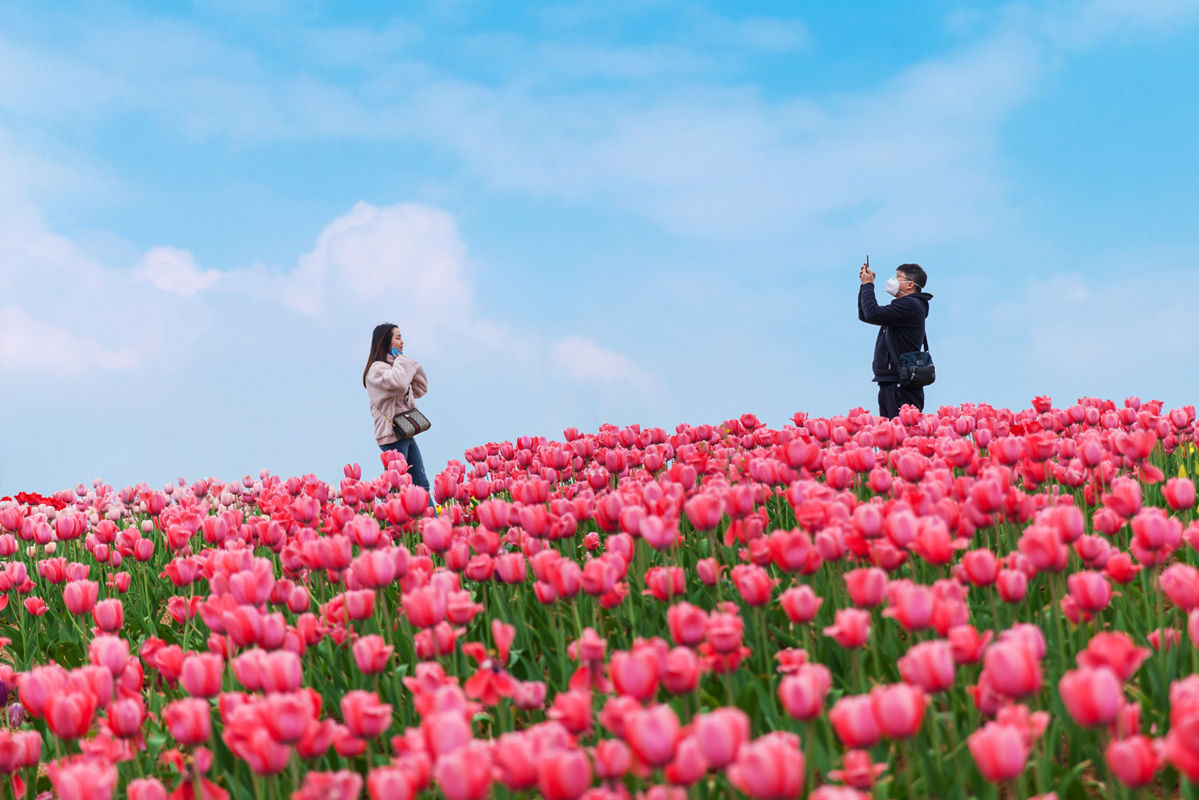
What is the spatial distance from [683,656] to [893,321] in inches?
511

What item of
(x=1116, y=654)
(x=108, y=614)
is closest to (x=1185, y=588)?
(x=1116, y=654)

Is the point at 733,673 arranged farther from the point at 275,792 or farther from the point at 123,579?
the point at 123,579

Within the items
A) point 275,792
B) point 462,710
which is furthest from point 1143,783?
point 275,792

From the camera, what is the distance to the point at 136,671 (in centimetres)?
416

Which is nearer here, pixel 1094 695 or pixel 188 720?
pixel 1094 695

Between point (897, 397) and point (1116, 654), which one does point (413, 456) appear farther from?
point (1116, 654)

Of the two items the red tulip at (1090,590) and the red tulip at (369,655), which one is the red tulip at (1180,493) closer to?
the red tulip at (1090,590)

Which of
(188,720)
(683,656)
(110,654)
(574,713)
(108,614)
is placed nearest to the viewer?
(574,713)

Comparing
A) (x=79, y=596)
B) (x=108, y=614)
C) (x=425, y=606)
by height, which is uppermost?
(x=79, y=596)

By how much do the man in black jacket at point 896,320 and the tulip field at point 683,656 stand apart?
7.53 metres

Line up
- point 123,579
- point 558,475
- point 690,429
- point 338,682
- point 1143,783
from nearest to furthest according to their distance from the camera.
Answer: point 1143,783 < point 338,682 < point 123,579 < point 558,475 < point 690,429

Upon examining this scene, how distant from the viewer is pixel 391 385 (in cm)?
1462

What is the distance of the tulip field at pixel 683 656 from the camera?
8.70ft

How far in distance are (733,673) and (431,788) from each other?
1382mm
